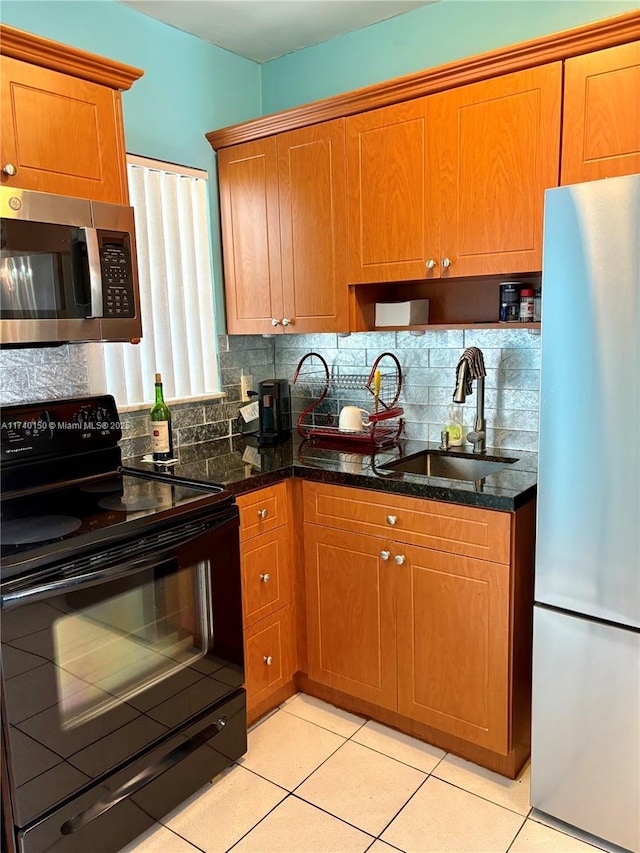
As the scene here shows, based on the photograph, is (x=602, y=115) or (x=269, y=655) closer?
(x=602, y=115)

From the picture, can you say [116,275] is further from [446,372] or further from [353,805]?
[353,805]

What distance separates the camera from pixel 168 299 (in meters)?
2.66

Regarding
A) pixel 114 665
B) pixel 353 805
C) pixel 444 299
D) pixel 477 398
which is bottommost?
pixel 353 805

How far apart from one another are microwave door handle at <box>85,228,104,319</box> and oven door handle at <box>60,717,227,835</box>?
1.31m

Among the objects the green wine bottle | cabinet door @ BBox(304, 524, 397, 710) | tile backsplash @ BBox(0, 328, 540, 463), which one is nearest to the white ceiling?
tile backsplash @ BBox(0, 328, 540, 463)

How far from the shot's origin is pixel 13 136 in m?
1.78

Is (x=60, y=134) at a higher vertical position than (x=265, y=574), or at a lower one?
higher

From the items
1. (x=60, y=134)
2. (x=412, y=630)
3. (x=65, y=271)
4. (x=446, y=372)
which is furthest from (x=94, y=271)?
(x=412, y=630)

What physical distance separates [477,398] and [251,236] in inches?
45.2

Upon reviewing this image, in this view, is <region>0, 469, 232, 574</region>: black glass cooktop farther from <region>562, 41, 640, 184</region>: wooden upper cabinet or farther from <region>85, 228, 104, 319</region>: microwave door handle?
<region>562, 41, 640, 184</region>: wooden upper cabinet

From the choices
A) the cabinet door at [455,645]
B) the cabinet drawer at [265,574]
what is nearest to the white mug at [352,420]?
the cabinet drawer at [265,574]

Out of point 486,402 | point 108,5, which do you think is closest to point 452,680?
point 486,402

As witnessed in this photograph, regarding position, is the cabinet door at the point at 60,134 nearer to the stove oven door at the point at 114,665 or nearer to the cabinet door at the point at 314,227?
the cabinet door at the point at 314,227

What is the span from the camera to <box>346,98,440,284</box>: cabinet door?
221 cm
